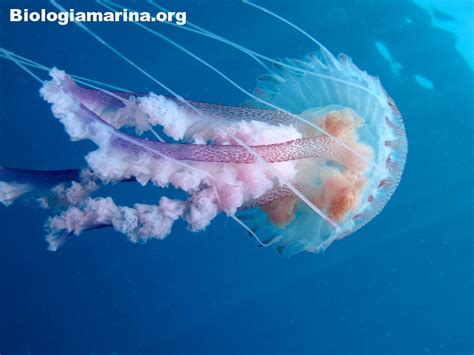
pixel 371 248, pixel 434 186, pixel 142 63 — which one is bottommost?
pixel 371 248

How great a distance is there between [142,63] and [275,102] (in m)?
5.44

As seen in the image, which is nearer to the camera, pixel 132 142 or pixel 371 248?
pixel 132 142

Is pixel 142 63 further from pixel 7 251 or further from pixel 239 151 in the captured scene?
pixel 239 151

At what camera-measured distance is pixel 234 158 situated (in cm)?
251

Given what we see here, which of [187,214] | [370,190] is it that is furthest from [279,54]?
[187,214]

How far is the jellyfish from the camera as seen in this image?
7.36 ft

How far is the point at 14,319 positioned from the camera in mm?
9102

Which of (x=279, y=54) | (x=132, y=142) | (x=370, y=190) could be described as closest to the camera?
(x=132, y=142)

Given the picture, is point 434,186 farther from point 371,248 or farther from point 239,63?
point 239,63

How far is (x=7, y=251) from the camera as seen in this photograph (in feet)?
30.6

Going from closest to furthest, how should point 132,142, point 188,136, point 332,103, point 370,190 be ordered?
point 132,142, point 188,136, point 370,190, point 332,103

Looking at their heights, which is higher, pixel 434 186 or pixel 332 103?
pixel 332 103

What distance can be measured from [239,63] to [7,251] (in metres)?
6.21

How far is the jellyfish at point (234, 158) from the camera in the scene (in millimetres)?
2244
